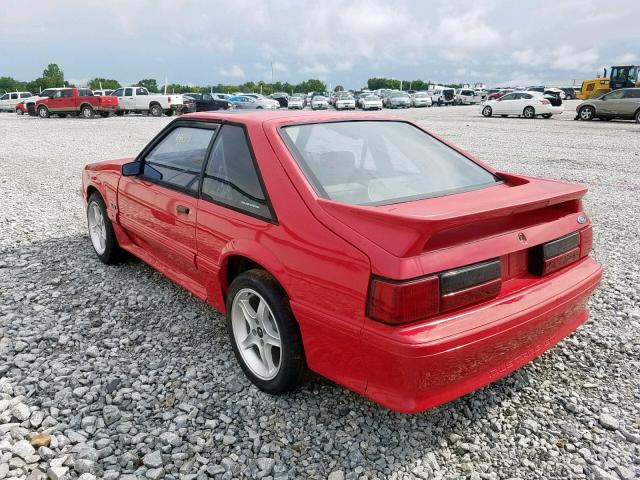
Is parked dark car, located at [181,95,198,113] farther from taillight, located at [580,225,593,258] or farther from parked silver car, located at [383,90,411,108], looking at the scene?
taillight, located at [580,225,593,258]

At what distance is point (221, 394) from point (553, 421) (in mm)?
1699

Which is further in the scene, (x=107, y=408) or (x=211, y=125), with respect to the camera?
(x=211, y=125)

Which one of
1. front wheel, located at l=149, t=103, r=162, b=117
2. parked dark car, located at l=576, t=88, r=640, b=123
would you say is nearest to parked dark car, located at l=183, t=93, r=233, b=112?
front wheel, located at l=149, t=103, r=162, b=117

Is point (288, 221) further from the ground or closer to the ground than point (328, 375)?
further from the ground

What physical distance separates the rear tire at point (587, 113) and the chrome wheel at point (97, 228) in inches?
946

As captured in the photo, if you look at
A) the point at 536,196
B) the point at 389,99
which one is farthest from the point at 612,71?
the point at 536,196

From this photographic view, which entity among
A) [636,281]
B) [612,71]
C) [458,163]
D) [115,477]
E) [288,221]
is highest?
[612,71]

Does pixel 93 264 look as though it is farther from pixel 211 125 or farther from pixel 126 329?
pixel 211 125

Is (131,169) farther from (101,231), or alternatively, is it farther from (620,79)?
(620,79)

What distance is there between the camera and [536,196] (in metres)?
2.41

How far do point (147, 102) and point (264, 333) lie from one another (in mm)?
30171

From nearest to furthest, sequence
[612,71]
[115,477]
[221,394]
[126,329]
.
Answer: [115,477] < [221,394] < [126,329] < [612,71]

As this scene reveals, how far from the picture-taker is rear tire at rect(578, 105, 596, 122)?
2309cm

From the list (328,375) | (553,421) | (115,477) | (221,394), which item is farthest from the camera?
(221,394)
